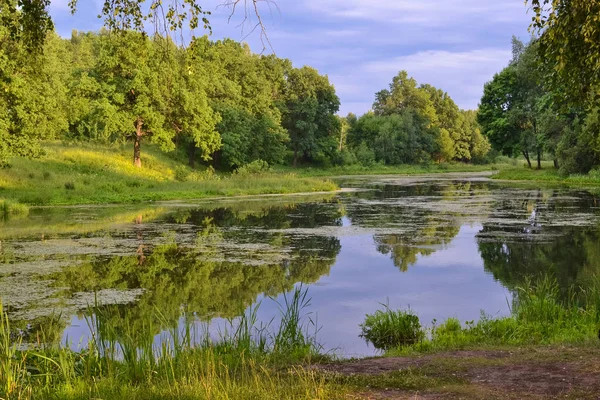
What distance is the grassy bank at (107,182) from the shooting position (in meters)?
32.8

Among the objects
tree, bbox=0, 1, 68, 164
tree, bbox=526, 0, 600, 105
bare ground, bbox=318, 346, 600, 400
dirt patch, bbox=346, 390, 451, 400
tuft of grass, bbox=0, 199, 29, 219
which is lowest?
bare ground, bbox=318, 346, 600, 400

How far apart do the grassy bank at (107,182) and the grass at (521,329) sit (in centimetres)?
2481

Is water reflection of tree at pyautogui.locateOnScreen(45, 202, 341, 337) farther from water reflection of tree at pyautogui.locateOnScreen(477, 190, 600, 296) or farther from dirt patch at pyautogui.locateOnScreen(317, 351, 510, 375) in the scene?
water reflection of tree at pyautogui.locateOnScreen(477, 190, 600, 296)

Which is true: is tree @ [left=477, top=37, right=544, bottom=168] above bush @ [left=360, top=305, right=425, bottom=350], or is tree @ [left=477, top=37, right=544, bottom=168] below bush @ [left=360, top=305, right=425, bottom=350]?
above

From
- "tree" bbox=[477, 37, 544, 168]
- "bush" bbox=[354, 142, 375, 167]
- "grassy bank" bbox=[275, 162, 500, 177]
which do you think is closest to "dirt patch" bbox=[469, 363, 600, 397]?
"tree" bbox=[477, 37, 544, 168]

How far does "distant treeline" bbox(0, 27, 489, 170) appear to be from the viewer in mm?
30328

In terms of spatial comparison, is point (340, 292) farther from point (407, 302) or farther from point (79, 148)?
point (79, 148)

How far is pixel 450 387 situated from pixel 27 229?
63.8ft

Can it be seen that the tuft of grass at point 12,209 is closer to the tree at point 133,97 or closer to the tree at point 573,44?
the tree at point 133,97

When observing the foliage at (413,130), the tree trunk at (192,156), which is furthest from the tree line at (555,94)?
the tree trunk at (192,156)

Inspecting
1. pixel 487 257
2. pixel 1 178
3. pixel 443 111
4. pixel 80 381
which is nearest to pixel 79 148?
pixel 1 178

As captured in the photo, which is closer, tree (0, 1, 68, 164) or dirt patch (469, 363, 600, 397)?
dirt patch (469, 363, 600, 397)

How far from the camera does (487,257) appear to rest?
1628 centimetres

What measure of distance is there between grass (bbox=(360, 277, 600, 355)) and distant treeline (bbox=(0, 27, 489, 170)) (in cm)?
502
